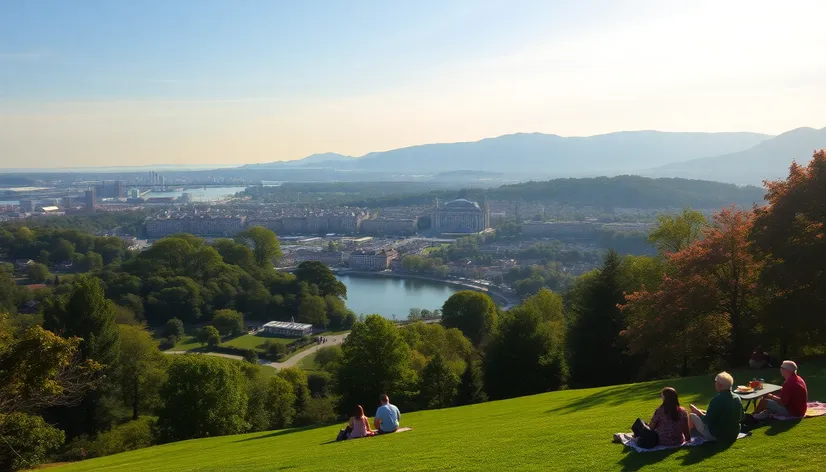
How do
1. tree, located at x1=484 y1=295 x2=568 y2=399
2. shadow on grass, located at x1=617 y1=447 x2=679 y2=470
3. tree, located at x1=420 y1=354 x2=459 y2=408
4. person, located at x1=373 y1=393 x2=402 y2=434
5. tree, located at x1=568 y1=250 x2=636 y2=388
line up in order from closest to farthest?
1. shadow on grass, located at x1=617 y1=447 x2=679 y2=470
2. person, located at x1=373 y1=393 x2=402 y2=434
3. tree, located at x1=568 y1=250 x2=636 y2=388
4. tree, located at x1=420 y1=354 x2=459 y2=408
5. tree, located at x1=484 y1=295 x2=568 y2=399

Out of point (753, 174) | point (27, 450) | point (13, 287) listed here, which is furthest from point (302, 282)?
point (753, 174)

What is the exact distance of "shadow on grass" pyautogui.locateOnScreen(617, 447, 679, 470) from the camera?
13.3ft

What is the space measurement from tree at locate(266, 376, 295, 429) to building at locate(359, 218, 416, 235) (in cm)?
6361

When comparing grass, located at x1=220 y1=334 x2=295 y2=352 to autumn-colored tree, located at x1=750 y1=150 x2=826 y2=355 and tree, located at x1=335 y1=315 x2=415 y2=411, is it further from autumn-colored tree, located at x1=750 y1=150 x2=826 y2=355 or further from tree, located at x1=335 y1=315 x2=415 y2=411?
autumn-colored tree, located at x1=750 y1=150 x2=826 y2=355

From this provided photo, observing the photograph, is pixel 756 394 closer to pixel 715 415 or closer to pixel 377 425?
pixel 715 415

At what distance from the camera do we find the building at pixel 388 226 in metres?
78.4

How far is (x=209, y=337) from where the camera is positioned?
24078mm

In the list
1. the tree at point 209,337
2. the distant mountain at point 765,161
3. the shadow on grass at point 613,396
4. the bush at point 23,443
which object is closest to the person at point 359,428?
the shadow on grass at point 613,396

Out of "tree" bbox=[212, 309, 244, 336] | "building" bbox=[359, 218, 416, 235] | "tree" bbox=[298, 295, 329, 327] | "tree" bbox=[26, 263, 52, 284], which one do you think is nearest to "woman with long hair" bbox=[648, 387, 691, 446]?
"tree" bbox=[212, 309, 244, 336]

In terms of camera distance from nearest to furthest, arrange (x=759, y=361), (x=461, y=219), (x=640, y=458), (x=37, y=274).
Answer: (x=640, y=458), (x=759, y=361), (x=37, y=274), (x=461, y=219)

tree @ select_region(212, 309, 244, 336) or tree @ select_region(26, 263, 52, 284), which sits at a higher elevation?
tree @ select_region(26, 263, 52, 284)

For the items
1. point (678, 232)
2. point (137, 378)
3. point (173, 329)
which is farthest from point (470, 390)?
point (173, 329)

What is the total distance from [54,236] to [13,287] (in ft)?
55.6

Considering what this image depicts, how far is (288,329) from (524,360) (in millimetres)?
15787
